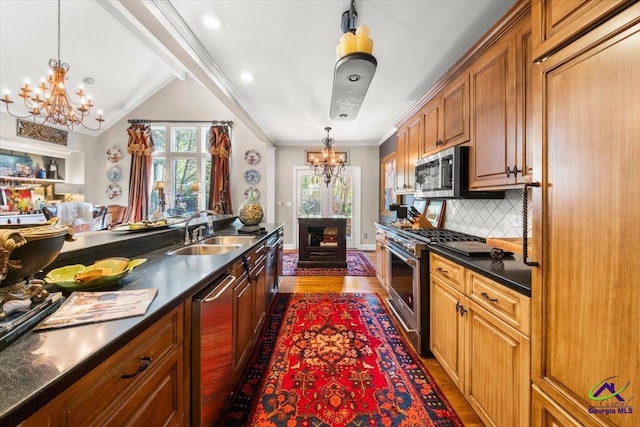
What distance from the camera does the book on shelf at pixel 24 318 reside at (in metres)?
0.61

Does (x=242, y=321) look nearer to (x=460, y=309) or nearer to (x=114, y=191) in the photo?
(x=460, y=309)

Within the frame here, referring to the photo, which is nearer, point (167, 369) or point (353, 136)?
point (167, 369)

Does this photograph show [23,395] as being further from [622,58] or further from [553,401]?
[622,58]

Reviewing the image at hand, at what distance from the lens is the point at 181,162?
6211 millimetres

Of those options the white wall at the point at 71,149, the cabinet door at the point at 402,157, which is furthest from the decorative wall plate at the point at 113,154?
the cabinet door at the point at 402,157

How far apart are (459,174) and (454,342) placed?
49.6 inches

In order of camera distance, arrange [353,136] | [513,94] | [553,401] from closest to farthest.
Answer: [553,401], [513,94], [353,136]

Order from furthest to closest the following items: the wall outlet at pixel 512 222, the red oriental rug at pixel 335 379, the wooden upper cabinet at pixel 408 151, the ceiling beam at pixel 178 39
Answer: the wooden upper cabinet at pixel 408 151
the wall outlet at pixel 512 222
the ceiling beam at pixel 178 39
the red oriental rug at pixel 335 379

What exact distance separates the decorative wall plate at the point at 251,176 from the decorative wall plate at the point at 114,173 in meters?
3.19

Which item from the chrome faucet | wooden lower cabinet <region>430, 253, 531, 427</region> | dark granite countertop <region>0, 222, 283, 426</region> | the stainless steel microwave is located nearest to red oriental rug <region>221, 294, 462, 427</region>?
wooden lower cabinet <region>430, 253, 531, 427</region>

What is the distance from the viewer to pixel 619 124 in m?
0.68

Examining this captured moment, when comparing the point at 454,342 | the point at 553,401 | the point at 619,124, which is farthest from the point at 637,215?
the point at 454,342

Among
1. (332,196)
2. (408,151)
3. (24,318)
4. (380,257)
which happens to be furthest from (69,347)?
(332,196)

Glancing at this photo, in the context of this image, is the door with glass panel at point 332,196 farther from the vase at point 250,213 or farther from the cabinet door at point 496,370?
the cabinet door at point 496,370
